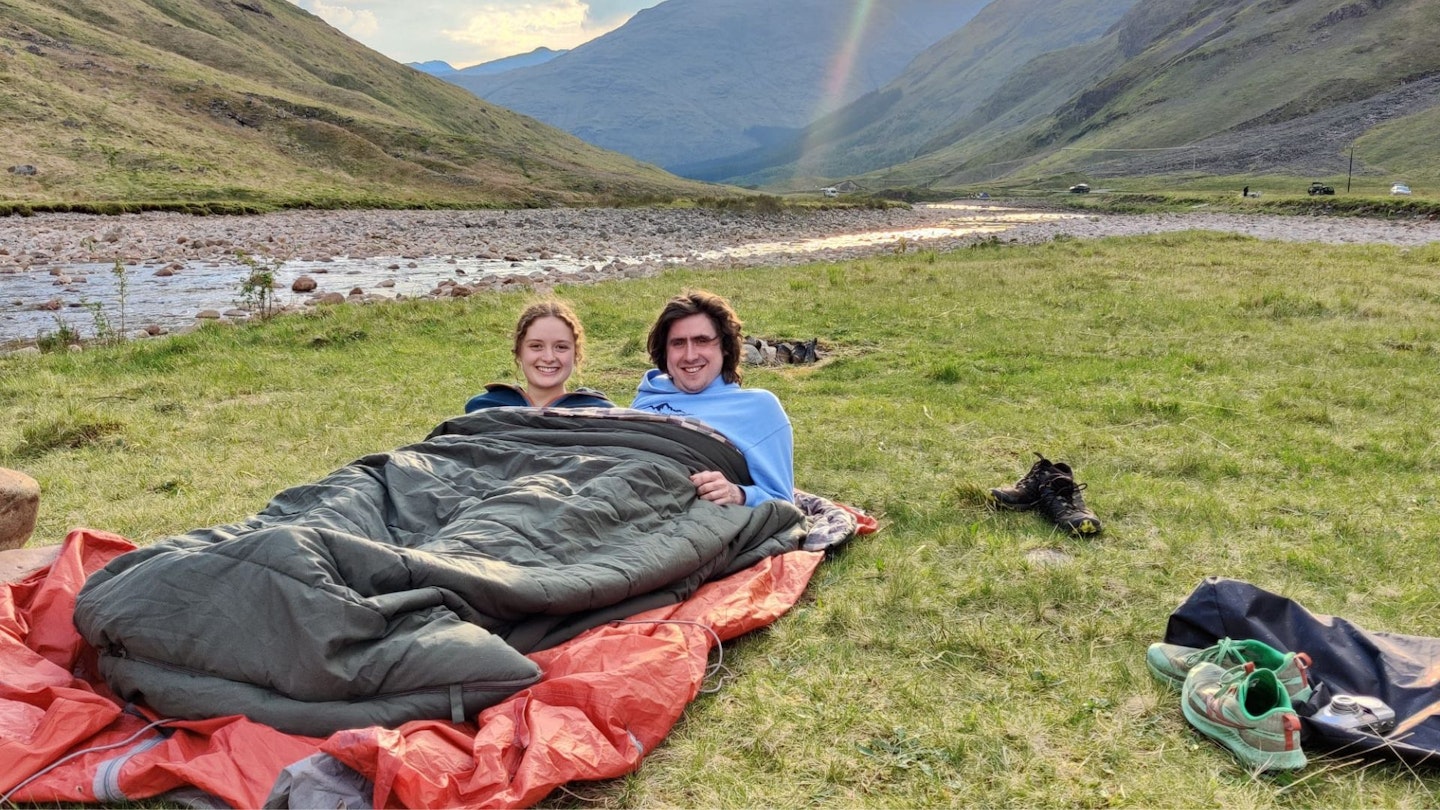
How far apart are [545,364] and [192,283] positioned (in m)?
19.3

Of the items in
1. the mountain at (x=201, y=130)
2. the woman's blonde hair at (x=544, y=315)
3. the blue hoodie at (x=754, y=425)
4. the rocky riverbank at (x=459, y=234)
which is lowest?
the blue hoodie at (x=754, y=425)

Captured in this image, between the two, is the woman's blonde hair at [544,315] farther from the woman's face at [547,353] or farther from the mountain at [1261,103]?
the mountain at [1261,103]

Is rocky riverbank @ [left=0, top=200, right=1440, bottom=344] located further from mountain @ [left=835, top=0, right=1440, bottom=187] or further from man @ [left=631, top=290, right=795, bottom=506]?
mountain @ [left=835, top=0, right=1440, bottom=187]

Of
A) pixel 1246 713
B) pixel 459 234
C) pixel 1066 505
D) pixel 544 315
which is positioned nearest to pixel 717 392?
pixel 544 315

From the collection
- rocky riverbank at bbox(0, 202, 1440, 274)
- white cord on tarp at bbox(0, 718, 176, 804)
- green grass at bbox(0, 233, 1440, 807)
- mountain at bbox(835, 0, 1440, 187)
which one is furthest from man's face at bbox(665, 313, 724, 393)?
mountain at bbox(835, 0, 1440, 187)

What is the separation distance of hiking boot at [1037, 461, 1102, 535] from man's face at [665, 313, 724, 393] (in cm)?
265

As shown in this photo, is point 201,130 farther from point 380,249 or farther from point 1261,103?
point 1261,103

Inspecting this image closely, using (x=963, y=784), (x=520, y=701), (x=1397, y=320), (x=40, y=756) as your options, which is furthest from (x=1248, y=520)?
(x=1397, y=320)

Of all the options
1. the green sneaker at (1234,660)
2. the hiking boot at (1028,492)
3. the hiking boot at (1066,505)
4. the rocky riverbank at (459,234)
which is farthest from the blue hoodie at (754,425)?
the rocky riverbank at (459,234)

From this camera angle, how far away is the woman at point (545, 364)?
629 cm

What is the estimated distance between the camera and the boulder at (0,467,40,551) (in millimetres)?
5191

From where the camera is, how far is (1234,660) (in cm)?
389

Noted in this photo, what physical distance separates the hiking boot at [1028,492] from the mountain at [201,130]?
48725mm

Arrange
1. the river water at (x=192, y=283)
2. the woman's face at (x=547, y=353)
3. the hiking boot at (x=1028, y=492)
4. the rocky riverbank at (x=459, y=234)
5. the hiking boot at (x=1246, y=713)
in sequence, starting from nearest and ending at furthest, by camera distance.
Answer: the hiking boot at (x=1246, y=713)
the woman's face at (x=547, y=353)
the hiking boot at (x=1028, y=492)
the river water at (x=192, y=283)
the rocky riverbank at (x=459, y=234)
